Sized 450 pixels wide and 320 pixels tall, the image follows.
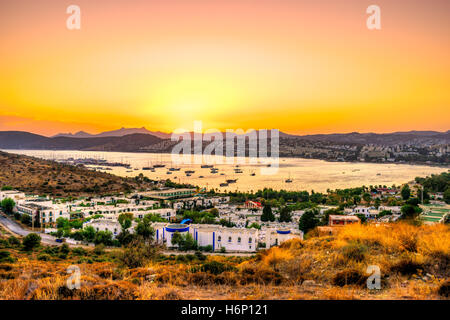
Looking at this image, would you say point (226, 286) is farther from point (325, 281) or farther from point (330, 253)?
point (330, 253)

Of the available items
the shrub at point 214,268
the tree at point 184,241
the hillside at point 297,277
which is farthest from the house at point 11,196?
the shrub at point 214,268

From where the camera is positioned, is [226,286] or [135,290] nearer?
[135,290]

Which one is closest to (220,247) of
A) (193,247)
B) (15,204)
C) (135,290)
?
(193,247)

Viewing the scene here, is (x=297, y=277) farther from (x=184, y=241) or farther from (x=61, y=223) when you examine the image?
(x=61, y=223)

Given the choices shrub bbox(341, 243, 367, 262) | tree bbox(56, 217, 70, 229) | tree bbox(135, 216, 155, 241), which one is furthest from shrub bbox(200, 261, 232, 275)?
tree bbox(56, 217, 70, 229)

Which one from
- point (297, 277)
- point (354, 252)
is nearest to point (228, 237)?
point (354, 252)

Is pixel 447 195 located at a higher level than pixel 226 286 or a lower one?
lower
